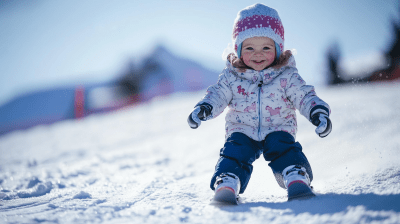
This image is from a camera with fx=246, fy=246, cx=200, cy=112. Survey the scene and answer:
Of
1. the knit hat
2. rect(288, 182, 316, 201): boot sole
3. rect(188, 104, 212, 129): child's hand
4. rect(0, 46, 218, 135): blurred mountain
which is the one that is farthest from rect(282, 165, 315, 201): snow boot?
rect(0, 46, 218, 135): blurred mountain

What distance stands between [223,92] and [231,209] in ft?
2.70

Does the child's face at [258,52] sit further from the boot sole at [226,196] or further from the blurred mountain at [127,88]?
the blurred mountain at [127,88]

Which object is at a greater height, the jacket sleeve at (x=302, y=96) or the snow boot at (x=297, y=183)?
the jacket sleeve at (x=302, y=96)

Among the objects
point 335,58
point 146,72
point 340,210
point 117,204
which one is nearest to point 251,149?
point 340,210

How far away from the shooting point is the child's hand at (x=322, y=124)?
4.04 ft

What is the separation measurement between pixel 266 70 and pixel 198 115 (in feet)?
1.85

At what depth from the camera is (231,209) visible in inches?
41.9

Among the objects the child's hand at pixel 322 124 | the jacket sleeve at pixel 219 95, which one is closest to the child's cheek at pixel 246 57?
the jacket sleeve at pixel 219 95

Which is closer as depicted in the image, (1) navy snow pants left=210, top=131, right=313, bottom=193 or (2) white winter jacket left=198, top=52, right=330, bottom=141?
(1) navy snow pants left=210, top=131, right=313, bottom=193

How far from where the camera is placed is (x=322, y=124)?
4.09ft

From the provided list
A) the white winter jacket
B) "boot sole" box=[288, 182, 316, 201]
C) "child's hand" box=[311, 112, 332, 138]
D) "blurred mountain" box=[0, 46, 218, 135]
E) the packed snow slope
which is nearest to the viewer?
the packed snow slope

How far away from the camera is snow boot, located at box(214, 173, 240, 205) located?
116 centimetres

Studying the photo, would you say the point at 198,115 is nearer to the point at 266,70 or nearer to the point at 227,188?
the point at 227,188

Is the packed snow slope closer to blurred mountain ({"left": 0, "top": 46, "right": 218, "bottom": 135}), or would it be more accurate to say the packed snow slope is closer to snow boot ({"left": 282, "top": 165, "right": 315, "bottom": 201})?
snow boot ({"left": 282, "top": 165, "right": 315, "bottom": 201})
